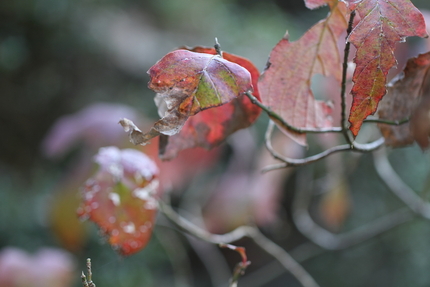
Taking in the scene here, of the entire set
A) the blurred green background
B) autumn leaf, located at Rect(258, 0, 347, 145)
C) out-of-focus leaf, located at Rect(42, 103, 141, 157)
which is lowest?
the blurred green background

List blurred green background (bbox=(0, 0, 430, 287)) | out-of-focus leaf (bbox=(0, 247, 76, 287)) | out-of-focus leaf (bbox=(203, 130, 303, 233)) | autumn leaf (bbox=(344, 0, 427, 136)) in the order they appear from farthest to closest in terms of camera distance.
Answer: blurred green background (bbox=(0, 0, 430, 287)), out-of-focus leaf (bbox=(203, 130, 303, 233)), out-of-focus leaf (bbox=(0, 247, 76, 287)), autumn leaf (bbox=(344, 0, 427, 136))

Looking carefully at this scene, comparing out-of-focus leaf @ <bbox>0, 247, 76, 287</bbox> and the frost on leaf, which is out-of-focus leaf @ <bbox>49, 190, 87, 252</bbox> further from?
the frost on leaf

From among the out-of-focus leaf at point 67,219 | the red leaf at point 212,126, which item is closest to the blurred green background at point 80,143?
the out-of-focus leaf at point 67,219

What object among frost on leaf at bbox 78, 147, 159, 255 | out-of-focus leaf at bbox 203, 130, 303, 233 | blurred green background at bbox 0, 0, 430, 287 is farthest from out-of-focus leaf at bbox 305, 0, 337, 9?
blurred green background at bbox 0, 0, 430, 287

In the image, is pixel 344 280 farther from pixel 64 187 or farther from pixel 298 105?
pixel 298 105

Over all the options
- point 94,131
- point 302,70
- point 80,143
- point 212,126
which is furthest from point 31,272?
point 80,143

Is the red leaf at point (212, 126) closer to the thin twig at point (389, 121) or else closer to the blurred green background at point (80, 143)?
the thin twig at point (389, 121)

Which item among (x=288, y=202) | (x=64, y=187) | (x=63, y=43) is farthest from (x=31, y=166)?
(x=288, y=202)
